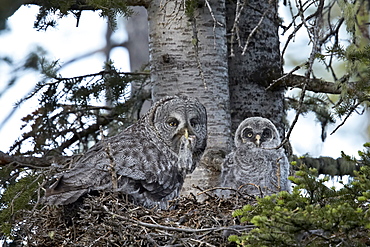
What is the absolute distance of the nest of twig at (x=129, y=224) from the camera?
3.34 meters

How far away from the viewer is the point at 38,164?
5.34m

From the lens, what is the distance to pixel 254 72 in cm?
590

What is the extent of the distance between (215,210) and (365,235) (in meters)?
1.18

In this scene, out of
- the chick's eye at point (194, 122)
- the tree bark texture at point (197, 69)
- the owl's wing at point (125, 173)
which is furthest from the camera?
the tree bark texture at point (197, 69)

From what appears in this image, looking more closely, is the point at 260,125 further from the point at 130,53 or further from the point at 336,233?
the point at 130,53

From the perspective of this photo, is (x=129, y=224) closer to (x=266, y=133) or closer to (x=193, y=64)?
(x=193, y=64)

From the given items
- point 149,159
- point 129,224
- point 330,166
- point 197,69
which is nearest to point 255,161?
point 330,166

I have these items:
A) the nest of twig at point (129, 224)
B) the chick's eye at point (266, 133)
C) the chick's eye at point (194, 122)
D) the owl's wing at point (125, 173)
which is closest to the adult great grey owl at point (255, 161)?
the chick's eye at point (266, 133)

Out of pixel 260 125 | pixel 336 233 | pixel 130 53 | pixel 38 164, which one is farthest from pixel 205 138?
pixel 130 53

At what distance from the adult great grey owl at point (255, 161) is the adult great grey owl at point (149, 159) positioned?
0.74 meters

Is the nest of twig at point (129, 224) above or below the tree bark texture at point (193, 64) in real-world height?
below

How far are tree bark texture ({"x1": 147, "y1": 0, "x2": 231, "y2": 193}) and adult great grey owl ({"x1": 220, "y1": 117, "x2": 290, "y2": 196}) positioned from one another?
0.21 metres

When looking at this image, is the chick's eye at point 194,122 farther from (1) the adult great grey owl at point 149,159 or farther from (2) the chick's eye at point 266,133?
(2) the chick's eye at point 266,133

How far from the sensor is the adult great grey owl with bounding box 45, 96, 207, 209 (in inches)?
157
